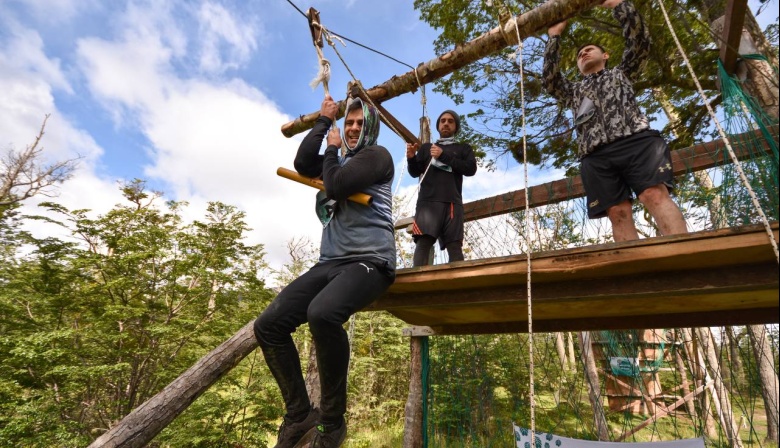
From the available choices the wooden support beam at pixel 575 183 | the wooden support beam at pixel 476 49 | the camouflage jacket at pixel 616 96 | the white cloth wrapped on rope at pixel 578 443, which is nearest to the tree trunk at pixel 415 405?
the white cloth wrapped on rope at pixel 578 443

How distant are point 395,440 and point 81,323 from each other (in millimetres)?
6251

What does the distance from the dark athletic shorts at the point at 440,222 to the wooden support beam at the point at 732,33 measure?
1689 mm

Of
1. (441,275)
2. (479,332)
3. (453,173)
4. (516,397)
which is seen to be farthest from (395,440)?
(441,275)

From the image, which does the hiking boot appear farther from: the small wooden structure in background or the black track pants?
the small wooden structure in background

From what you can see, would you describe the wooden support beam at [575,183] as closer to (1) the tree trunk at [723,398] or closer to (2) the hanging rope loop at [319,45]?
(2) the hanging rope loop at [319,45]

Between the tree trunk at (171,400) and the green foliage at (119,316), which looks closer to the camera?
the tree trunk at (171,400)

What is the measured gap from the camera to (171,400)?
2.84m

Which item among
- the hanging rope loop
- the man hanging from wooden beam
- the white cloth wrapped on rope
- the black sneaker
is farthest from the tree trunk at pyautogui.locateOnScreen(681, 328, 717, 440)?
the hanging rope loop

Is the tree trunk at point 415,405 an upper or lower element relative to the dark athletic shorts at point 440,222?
lower

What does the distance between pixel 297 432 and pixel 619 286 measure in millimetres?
1523

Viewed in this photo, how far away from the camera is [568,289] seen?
5.67ft

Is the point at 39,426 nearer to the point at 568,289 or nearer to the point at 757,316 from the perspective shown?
the point at 568,289

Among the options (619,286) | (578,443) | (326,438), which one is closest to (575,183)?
(619,286)

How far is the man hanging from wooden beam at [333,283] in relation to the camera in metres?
1.59
